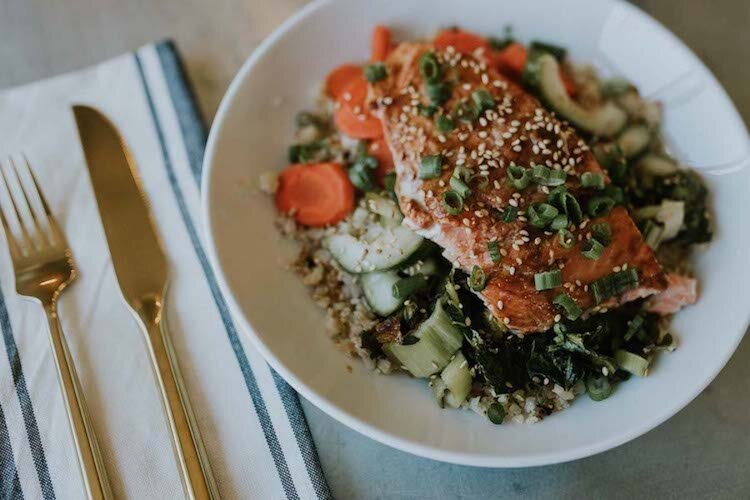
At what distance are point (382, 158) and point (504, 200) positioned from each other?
0.62m

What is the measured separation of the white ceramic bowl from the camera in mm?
2311

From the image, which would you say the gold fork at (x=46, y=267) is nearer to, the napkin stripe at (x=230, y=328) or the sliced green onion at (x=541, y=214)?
the napkin stripe at (x=230, y=328)

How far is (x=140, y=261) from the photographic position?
2707mm

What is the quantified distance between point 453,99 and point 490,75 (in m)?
0.20

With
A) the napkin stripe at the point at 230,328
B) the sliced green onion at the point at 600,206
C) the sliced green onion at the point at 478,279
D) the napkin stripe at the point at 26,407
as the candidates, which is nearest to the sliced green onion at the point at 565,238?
the sliced green onion at the point at 600,206

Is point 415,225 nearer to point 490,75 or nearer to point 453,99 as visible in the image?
point 453,99

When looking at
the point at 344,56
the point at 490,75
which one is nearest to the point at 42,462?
the point at 344,56

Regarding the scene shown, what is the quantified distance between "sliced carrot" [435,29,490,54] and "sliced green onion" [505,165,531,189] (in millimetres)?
722

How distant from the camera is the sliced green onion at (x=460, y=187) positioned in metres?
2.40

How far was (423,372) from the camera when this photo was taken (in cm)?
245

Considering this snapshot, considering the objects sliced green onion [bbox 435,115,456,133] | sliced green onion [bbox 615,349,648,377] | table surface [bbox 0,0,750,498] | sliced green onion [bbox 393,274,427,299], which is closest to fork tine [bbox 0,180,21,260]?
table surface [bbox 0,0,750,498]

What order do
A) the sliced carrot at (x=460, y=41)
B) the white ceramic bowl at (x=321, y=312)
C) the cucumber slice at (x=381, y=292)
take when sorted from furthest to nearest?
1. the sliced carrot at (x=460, y=41)
2. the cucumber slice at (x=381, y=292)
3. the white ceramic bowl at (x=321, y=312)

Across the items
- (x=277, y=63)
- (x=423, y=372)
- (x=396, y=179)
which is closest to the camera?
(x=423, y=372)

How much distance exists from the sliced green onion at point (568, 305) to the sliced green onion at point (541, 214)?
0.26 metres
